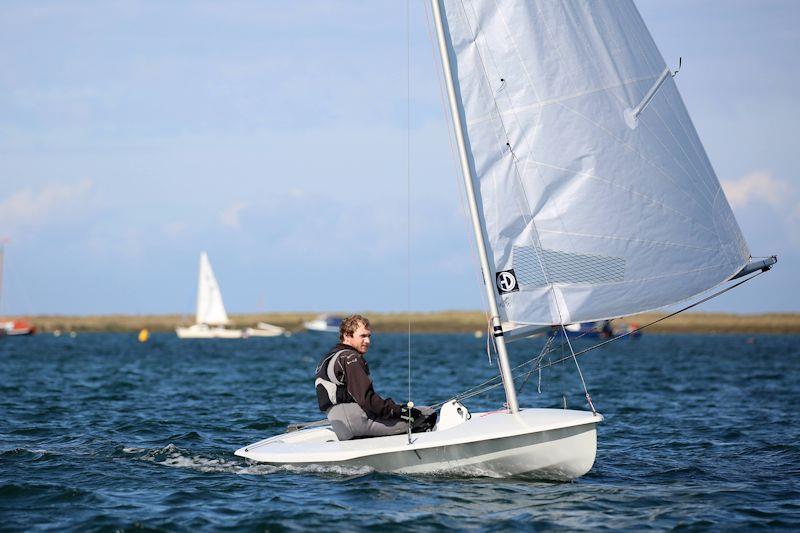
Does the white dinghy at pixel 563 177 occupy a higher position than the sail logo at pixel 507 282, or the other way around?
the white dinghy at pixel 563 177

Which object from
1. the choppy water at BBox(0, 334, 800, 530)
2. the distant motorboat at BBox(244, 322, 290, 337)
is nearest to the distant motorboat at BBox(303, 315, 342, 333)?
the distant motorboat at BBox(244, 322, 290, 337)

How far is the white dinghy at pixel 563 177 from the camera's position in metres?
11.1

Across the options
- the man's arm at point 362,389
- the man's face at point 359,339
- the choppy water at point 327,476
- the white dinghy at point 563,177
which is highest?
the white dinghy at point 563,177

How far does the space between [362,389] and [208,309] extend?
253ft

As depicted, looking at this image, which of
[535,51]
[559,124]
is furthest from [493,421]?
[535,51]

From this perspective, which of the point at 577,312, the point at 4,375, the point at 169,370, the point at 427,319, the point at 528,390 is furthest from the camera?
the point at 427,319

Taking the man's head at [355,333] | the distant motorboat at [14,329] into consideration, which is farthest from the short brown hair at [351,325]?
the distant motorboat at [14,329]

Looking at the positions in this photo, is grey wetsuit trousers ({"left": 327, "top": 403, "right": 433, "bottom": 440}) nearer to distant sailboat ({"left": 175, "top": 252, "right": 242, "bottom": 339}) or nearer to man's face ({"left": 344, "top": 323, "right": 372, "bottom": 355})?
man's face ({"left": 344, "top": 323, "right": 372, "bottom": 355})

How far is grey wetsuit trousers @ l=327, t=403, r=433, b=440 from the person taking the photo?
455 inches

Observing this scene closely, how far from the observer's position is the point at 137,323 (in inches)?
5022

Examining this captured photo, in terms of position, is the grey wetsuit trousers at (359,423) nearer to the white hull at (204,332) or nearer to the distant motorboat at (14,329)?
the white hull at (204,332)

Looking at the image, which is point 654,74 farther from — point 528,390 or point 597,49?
point 528,390

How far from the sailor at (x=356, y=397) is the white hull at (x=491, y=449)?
16cm

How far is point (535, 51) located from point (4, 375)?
83.1 feet
